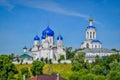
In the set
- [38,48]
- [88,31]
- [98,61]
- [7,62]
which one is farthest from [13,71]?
[88,31]

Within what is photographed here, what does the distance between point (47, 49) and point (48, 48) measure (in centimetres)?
32

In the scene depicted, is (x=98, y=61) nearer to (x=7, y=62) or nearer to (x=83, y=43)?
(x=7, y=62)

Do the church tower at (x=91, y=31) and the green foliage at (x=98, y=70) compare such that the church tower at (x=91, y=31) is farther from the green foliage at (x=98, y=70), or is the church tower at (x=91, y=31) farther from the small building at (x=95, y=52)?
the green foliage at (x=98, y=70)

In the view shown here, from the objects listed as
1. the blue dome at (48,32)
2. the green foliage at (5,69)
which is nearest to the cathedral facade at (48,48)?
the blue dome at (48,32)

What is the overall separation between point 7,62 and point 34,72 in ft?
14.9

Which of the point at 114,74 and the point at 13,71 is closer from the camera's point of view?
the point at 114,74

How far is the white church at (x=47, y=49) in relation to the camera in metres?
86.1

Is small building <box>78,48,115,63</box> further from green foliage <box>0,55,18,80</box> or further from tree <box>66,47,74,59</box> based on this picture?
green foliage <box>0,55,18,80</box>

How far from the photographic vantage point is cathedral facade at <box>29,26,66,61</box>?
86062 millimetres

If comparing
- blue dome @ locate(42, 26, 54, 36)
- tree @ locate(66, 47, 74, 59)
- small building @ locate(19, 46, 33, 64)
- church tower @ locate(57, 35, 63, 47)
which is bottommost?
small building @ locate(19, 46, 33, 64)

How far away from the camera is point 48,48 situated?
85938mm

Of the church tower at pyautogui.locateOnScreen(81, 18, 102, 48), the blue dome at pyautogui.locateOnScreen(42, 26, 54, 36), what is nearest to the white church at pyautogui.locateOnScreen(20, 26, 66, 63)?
the blue dome at pyautogui.locateOnScreen(42, 26, 54, 36)

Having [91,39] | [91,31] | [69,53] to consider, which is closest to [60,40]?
[69,53]

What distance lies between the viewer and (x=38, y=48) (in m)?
92.1
